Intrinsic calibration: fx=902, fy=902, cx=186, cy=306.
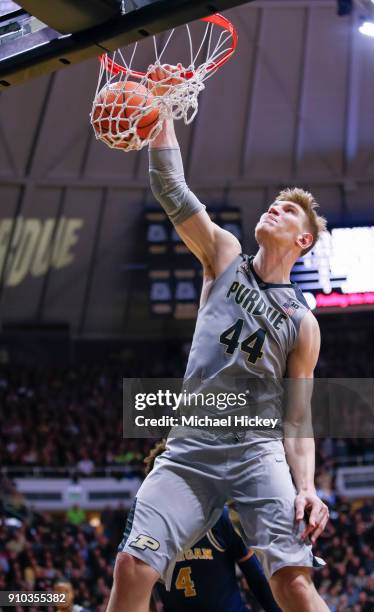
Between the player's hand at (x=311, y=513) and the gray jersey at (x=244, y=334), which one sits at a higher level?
the gray jersey at (x=244, y=334)

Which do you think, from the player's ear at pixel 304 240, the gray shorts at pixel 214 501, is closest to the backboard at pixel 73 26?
the player's ear at pixel 304 240

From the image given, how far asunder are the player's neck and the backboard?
1.12 meters

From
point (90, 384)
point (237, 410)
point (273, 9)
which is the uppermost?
point (273, 9)

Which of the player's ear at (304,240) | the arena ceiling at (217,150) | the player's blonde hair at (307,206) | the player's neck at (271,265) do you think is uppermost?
the arena ceiling at (217,150)

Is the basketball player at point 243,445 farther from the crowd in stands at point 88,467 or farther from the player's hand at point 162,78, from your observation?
the crowd in stands at point 88,467

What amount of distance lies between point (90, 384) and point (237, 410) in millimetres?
17290

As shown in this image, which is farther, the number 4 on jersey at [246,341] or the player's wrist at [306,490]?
the number 4 on jersey at [246,341]

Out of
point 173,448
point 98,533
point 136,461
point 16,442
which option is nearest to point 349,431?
point 136,461

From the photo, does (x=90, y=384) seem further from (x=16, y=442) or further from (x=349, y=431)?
(x=349, y=431)

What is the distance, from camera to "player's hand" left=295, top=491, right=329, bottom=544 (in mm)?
3344

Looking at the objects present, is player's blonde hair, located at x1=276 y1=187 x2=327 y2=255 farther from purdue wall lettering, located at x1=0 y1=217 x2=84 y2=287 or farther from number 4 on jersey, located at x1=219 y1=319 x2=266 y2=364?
purdue wall lettering, located at x1=0 y1=217 x2=84 y2=287

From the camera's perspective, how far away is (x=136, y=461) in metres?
17.8

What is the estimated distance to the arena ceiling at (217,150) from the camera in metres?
16.8

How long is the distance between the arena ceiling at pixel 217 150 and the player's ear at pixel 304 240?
471 inches
